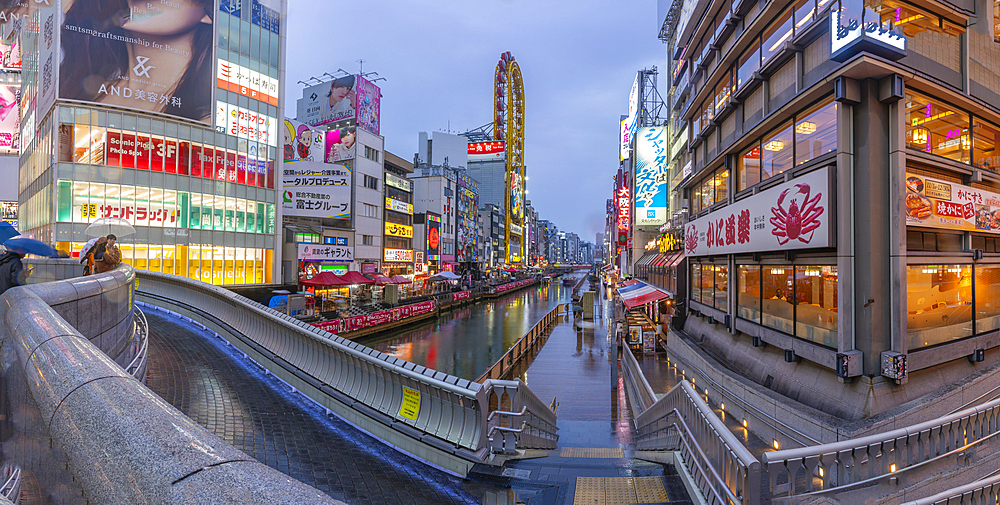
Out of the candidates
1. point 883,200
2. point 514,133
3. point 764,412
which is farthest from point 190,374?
point 514,133

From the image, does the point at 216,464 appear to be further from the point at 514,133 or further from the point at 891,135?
the point at 514,133

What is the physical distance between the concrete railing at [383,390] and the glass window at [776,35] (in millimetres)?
13141

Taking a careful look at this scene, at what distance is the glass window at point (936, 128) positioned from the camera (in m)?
10.2

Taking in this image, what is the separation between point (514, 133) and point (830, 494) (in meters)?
145

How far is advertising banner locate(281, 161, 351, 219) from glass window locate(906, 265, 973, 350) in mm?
43008

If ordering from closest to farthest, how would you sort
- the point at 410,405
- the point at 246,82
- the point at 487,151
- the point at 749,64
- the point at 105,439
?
the point at 105,439
the point at 410,405
the point at 749,64
the point at 246,82
the point at 487,151

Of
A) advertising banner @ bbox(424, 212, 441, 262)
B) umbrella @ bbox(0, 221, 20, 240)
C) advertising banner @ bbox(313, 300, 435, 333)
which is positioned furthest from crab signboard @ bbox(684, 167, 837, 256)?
advertising banner @ bbox(424, 212, 441, 262)

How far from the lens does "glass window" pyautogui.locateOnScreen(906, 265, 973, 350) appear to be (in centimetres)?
1017

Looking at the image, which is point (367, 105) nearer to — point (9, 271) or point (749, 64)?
point (749, 64)

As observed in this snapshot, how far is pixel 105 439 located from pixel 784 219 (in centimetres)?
1387

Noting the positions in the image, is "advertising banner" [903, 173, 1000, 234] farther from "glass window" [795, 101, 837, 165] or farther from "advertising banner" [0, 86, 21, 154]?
"advertising banner" [0, 86, 21, 154]

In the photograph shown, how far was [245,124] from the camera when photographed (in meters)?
37.7

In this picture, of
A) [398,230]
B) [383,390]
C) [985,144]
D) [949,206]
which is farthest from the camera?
[398,230]

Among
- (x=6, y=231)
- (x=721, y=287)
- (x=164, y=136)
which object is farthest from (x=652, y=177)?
(x=164, y=136)
